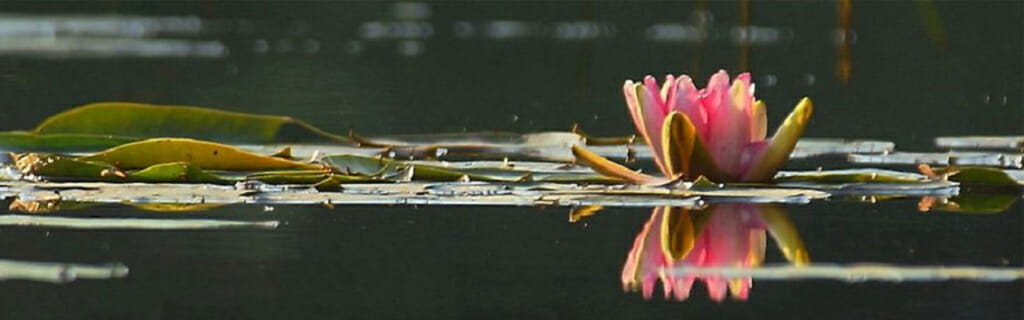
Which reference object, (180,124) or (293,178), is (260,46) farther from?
(293,178)

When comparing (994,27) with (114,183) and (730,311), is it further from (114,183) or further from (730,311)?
(730,311)

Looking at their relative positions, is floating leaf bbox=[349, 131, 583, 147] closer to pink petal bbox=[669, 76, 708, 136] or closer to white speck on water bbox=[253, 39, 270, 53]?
pink petal bbox=[669, 76, 708, 136]

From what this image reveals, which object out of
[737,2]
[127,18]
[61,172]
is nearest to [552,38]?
[127,18]

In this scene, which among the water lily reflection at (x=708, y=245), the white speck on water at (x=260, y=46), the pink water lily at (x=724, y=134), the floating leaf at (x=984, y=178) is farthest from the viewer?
the white speck on water at (x=260, y=46)

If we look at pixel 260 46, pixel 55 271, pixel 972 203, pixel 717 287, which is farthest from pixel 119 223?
pixel 260 46

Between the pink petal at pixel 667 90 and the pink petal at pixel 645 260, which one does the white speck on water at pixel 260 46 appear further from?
the pink petal at pixel 645 260

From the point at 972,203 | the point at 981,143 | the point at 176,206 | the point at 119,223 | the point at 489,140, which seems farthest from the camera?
the point at 981,143

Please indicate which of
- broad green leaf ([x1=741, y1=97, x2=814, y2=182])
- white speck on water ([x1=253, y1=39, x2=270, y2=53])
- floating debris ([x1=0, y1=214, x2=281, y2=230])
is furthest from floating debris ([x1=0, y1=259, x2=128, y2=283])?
white speck on water ([x1=253, y1=39, x2=270, y2=53])

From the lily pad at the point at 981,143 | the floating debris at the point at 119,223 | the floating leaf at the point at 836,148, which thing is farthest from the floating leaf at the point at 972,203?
the floating debris at the point at 119,223
